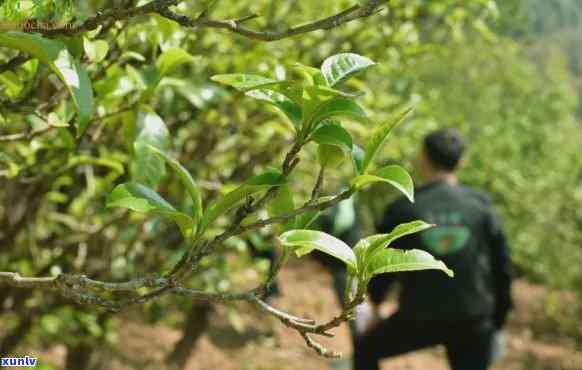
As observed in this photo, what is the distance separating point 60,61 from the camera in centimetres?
108

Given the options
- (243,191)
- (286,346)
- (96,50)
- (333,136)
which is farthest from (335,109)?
(286,346)

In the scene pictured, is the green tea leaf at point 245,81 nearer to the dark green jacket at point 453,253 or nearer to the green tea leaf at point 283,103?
the green tea leaf at point 283,103

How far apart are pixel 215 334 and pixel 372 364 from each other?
3.78m

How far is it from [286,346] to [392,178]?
23.1 ft

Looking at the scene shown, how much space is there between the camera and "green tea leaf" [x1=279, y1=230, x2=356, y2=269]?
1045mm

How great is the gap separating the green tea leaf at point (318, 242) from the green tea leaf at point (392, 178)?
0.09 m

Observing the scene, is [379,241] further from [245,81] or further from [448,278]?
[448,278]

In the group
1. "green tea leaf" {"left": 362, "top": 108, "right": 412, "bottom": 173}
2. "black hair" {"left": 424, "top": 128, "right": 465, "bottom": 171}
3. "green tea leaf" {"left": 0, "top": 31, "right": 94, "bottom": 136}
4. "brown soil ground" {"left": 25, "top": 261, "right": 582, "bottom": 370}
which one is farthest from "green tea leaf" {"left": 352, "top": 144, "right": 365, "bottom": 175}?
"brown soil ground" {"left": 25, "top": 261, "right": 582, "bottom": 370}

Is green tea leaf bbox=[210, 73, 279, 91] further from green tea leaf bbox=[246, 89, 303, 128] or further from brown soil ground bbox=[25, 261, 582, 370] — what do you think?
brown soil ground bbox=[25, 261, 582, 370]

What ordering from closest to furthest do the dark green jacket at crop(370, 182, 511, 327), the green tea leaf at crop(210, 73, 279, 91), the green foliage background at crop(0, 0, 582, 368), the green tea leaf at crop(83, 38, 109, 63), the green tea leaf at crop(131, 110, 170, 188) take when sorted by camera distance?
the green tea leaf at crop(210, 73, 279, 91) < the green tea leaf at crop(83, 38, 109, 63) < the green tea leaf at crop(131, 110, 170, 188) < the green foliage background at crop(0, 0, 582, 368) < the dark green jacket at crop(370, 182, 511, 327)

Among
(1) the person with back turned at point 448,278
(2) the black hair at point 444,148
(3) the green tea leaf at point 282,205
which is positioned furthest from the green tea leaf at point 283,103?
(2) the black hair at point 444,148

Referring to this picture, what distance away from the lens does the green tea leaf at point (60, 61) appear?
1.06m

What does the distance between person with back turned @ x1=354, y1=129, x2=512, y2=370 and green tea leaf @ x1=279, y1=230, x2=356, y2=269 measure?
281 centimetres

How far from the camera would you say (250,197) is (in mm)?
1144
